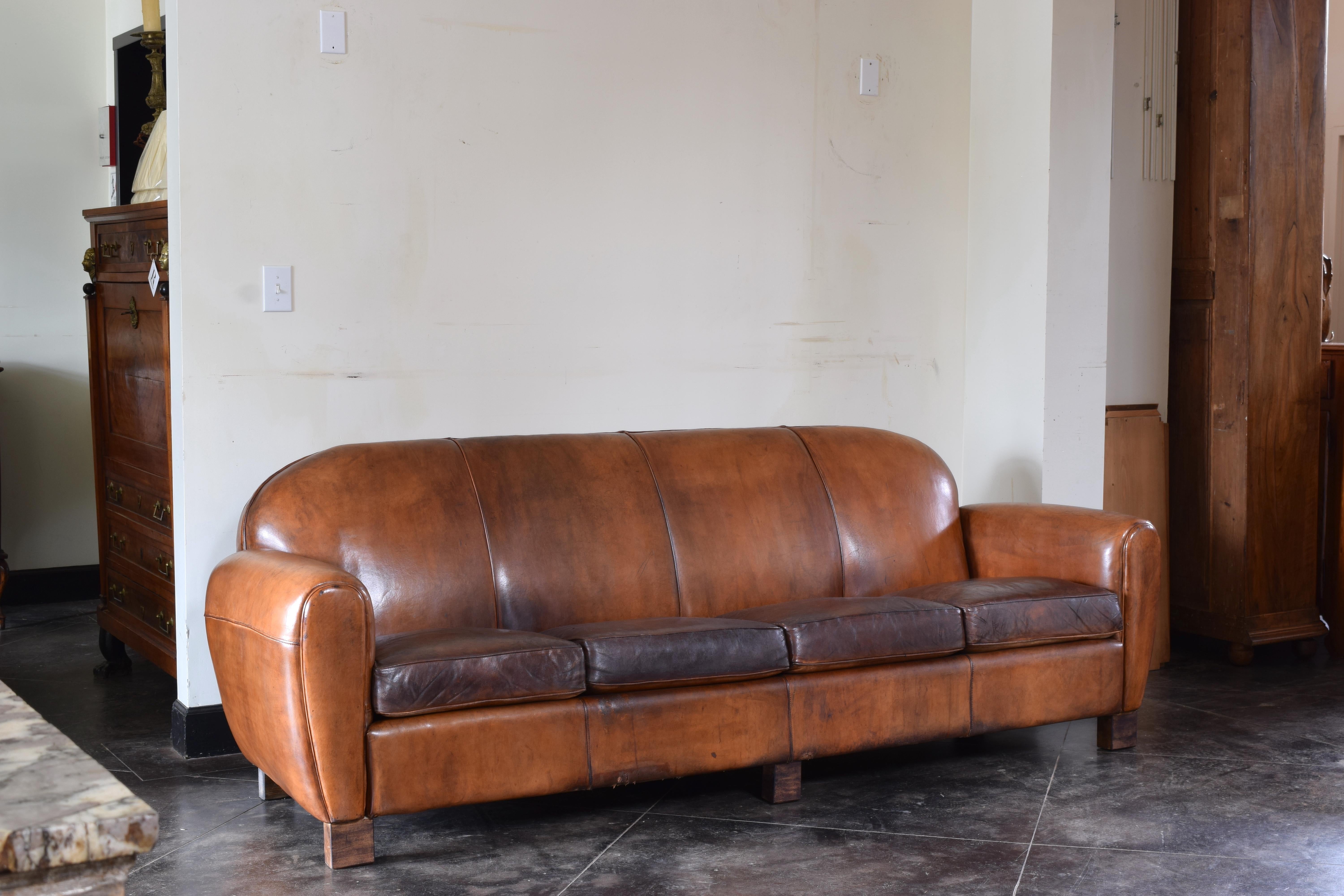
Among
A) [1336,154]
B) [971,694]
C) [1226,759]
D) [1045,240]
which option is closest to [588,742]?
[971,694]

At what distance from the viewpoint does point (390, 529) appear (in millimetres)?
3166

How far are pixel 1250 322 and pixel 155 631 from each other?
3.74 m

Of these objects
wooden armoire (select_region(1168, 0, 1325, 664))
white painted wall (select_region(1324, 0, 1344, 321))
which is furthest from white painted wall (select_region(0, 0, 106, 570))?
white painted wall (select_region(1324, 0, 1344, 321))

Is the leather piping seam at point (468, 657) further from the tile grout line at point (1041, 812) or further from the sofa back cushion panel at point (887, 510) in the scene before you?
the sofa back cushion panel at point (887, 510)

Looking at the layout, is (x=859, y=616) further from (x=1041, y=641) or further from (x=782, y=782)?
(x=1041, y=641)

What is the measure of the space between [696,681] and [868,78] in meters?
2.28

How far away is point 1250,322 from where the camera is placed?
4422 mm

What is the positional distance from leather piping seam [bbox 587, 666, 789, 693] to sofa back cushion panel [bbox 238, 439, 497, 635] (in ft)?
1.61

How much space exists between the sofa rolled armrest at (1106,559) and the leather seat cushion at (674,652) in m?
1.00

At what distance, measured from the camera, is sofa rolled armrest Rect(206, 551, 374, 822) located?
8.42ft

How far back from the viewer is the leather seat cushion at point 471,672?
265cm

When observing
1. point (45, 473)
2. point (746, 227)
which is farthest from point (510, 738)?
point (45, 473)

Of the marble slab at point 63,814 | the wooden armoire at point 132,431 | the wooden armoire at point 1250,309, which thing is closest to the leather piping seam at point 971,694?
the wooden armoire at point 1250,309

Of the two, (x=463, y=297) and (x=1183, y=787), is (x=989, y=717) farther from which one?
(x=463, y=297)
